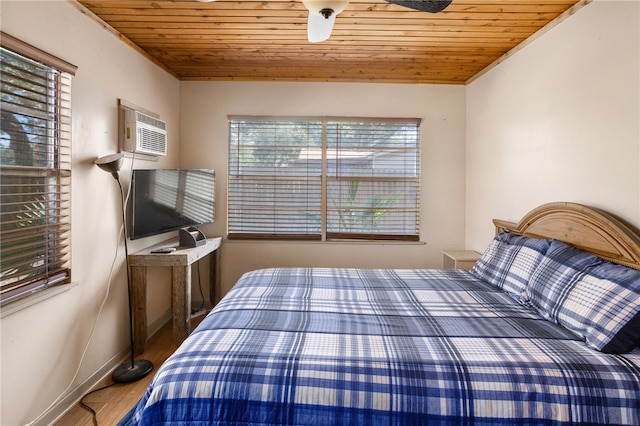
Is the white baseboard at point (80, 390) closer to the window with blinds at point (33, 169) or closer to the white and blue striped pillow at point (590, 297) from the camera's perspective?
the window with blinds at point (33, 169)

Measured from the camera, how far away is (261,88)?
3.44 metres

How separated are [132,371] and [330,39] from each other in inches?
115

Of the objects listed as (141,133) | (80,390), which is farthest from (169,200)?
(80,390)

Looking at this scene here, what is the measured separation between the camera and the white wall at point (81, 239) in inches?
63.7

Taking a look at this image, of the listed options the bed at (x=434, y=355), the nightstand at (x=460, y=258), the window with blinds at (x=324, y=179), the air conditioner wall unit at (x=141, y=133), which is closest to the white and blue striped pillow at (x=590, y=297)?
the bed at (x=434, y=355)

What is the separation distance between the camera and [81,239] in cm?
204

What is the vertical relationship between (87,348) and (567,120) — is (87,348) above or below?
below

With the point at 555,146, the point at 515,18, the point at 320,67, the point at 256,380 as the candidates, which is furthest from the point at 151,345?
the point at 515,18

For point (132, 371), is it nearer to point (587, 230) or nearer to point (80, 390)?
point (80, 390)

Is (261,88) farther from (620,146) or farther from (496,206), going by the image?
(620,146)

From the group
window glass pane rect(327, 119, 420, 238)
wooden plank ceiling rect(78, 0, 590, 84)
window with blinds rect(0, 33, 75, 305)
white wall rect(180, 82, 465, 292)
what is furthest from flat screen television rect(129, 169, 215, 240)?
window glass pane rect(327, 119, 420, 238)

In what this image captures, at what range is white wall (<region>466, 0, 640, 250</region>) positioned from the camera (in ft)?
5.56

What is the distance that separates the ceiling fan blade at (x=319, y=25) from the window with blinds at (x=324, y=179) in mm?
1548

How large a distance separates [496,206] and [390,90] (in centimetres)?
163
